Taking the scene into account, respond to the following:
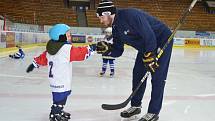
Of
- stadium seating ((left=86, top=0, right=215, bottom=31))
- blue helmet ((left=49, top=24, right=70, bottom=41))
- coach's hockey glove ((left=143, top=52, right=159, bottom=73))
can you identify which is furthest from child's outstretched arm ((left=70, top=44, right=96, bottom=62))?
stadium seating ((left=86, top=0, right=215, bottom=31))

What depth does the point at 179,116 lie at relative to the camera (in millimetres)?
3162

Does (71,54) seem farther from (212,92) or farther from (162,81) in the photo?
(212,92)

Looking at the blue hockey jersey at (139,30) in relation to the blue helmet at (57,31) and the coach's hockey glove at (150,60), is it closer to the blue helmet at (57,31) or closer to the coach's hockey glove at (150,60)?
the coach's hockey glove at (150,60)

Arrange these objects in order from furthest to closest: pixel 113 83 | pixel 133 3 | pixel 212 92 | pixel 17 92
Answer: pixel 133 3 → pixel 113 83 → pixel 212 92 → pixel 17 92

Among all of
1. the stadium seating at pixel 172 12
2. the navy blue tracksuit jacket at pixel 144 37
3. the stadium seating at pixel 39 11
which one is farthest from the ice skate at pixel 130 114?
the stadium seating at pixel 172 12

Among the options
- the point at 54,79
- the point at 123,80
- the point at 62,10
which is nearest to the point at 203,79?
the point at 123,80

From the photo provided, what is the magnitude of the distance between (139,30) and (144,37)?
2.6 inches

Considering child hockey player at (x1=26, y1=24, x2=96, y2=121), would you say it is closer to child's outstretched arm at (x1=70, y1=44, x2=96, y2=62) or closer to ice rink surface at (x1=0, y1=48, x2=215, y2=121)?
child's outstretched arm at (x1=70, y1=44, x2=96, y2=62)

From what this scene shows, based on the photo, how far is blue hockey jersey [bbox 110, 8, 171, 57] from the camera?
261 cm

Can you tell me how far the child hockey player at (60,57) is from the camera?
2.79m

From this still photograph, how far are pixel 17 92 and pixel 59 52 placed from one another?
5.43 feet

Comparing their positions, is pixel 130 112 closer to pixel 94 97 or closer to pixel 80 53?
pixel 80 53

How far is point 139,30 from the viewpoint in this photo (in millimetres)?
2629

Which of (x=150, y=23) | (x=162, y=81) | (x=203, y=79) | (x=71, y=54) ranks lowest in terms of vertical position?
(x=203, y=79)
